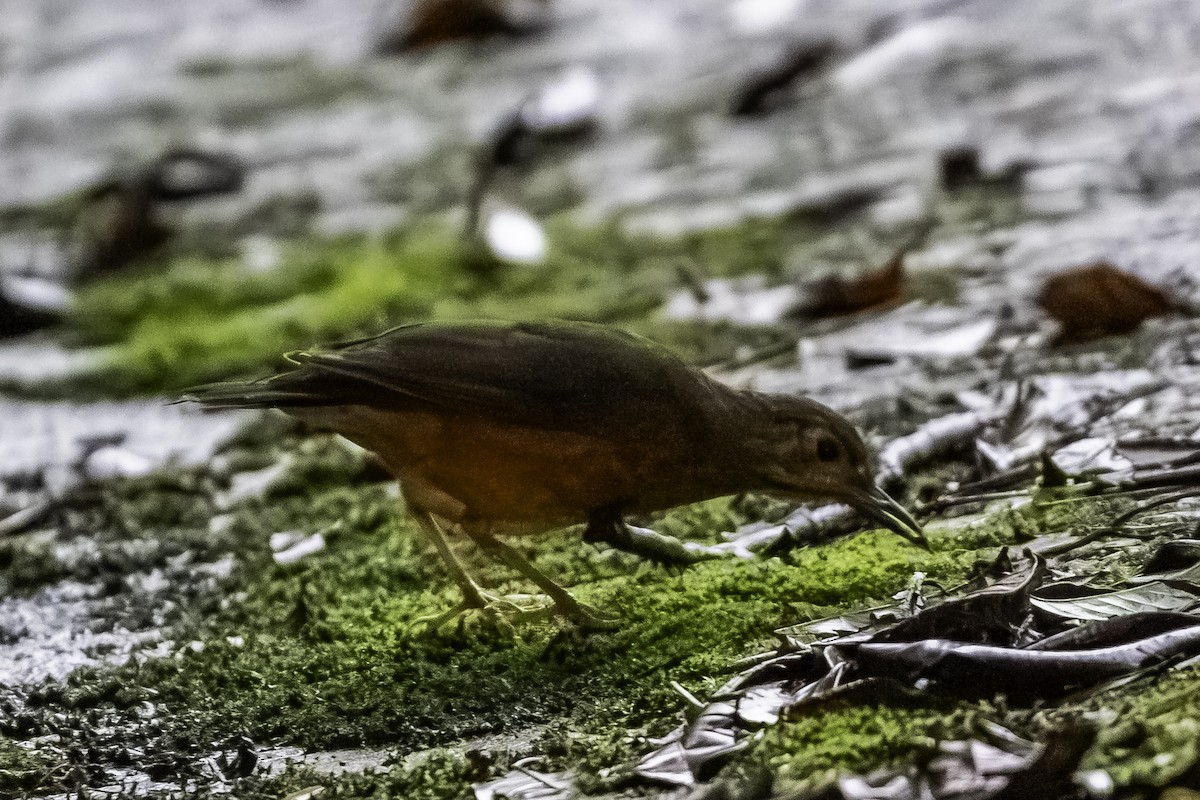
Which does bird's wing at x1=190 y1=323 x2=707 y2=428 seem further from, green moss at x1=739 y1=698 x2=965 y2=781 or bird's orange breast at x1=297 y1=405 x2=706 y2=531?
green moss at x1=739 y1=698 x2=965 y2=781

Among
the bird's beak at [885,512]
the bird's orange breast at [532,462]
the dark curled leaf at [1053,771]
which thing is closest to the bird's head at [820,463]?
the bird's beak at [885,512]

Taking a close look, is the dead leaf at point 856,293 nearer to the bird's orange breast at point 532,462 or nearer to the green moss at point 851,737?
the bird's orange breast at point 532,462

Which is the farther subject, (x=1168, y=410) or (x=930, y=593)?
(x=1168, y=410)

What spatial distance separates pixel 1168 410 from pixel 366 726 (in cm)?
138

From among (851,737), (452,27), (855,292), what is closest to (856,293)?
(855,292)

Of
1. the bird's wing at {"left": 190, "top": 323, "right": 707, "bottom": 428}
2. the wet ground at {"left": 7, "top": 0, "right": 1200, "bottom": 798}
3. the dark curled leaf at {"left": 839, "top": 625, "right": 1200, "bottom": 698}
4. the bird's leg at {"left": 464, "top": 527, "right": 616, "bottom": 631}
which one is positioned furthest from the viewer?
the wet ground at {"left": 7, "top": 0, "right": 1200, "bottom": 798}

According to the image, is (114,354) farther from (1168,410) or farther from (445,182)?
(1168,410)

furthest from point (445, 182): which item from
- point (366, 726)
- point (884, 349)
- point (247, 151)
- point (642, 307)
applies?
point (366, 726)

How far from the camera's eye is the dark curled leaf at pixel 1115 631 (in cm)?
160

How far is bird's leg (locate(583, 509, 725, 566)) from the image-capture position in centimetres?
183

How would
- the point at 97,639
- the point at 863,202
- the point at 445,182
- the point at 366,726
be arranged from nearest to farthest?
the point at 366,726, the point at 97,639, the point at 863,202, the point at 445,182

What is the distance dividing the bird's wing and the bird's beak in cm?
28

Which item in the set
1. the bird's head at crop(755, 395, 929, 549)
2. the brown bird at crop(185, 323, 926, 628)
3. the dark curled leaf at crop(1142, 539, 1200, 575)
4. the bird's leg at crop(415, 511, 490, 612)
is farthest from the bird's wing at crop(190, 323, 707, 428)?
the dark curled leaf at crop(1142, 539, 1200, 575)

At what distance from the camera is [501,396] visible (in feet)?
5.82
